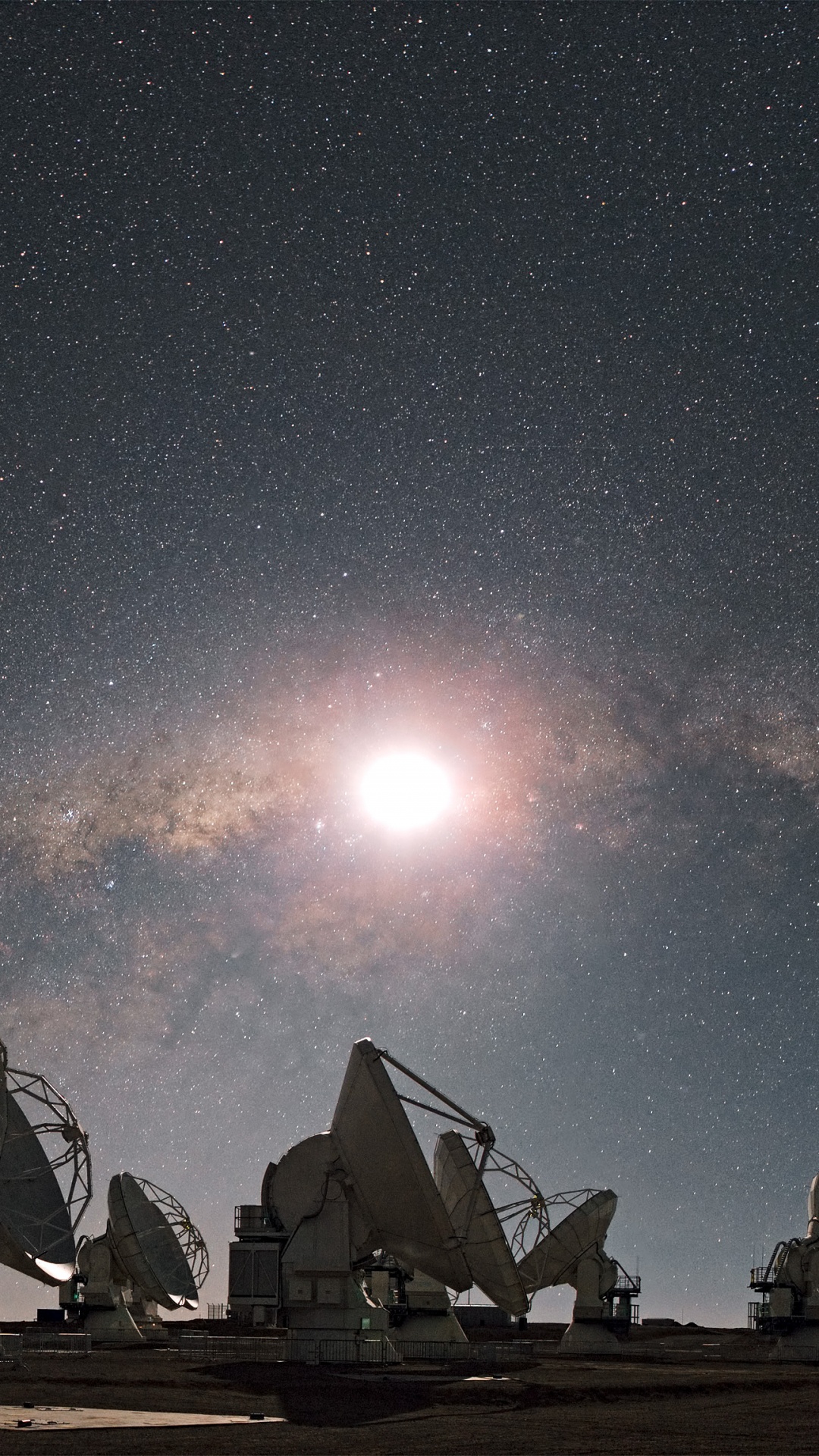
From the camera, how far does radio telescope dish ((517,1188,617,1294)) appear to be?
57.8 metres

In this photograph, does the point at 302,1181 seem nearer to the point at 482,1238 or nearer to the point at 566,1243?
the point at 482,1238

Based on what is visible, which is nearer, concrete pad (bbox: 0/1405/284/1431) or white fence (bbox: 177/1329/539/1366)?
concrete pad (bbox: 0/1405/284/1431)

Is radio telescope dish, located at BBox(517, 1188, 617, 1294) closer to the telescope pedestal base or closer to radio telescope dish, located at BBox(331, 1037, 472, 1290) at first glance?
the telescope pedestal base

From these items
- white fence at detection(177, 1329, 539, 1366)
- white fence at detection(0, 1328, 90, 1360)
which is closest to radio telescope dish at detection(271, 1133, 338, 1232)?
white fence at detection(177, 1329, 539, 1366)

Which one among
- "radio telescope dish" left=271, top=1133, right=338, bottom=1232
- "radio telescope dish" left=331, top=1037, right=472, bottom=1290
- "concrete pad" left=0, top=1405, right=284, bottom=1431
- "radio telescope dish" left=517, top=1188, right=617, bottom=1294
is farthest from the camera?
"radio telescope dish" left=517, top=1188, right=617, bottom=1294

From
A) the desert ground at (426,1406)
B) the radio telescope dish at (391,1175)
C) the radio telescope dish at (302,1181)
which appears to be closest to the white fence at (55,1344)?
the desert ground at (426,1406)

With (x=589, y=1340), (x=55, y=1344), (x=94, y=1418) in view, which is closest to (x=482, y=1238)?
(x=55, y=1344)

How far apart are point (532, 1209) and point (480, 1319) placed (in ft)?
175

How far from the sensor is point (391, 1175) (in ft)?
120

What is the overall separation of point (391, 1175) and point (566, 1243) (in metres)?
24.2

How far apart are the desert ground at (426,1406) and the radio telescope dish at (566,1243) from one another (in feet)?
41.1

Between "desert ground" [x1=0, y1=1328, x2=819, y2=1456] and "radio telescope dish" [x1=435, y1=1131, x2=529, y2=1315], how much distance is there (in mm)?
2030

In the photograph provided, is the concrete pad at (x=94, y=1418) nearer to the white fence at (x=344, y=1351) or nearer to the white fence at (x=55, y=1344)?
the white fence at (x=344, y=1351)

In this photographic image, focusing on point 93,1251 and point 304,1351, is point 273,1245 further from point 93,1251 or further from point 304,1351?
point 93,1251
